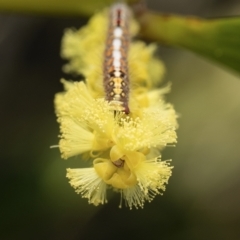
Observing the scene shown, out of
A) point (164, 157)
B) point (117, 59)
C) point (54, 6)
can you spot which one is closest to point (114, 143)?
point (117, 59)

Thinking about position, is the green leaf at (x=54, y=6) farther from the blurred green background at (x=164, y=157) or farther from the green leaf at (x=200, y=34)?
the blurred green background at (x=164, y=157)

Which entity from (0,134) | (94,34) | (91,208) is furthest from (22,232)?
(94,34)

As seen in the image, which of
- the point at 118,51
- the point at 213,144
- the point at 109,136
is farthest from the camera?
the point at 213,144

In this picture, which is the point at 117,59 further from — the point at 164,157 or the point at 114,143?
the point at 164,157

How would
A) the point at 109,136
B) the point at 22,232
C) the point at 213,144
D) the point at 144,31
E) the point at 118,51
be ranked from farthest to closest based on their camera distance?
the point at 213,144, the point at 22,232, the point at 144,31, the point at 118,51, the point at 109,136

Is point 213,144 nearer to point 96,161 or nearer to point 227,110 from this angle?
point 227,110

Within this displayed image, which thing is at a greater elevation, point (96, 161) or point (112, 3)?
point (112, 3)
